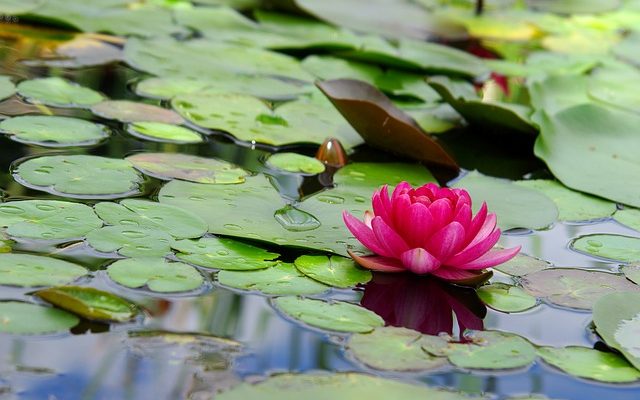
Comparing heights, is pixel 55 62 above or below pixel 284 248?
above

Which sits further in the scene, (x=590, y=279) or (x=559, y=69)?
(x=559, y=69)

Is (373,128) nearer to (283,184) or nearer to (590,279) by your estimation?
(283,184)

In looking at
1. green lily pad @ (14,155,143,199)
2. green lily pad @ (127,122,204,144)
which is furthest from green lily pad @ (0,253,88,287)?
green lily pad @ (127,122,204,144)

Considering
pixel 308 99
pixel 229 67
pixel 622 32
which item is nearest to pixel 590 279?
pixel 308 99

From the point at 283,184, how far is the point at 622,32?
8.72 feet

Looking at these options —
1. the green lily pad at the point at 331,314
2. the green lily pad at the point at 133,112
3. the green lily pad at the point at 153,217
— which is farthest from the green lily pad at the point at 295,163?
the green lily pad at the point at 331,314

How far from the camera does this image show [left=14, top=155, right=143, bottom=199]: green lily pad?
6.01 feet

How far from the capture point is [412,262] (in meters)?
1.65

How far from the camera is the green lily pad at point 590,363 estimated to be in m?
1.39

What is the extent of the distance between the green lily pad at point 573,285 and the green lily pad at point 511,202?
24 cm

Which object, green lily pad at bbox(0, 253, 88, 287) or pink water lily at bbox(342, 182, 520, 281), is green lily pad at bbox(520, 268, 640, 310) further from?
green lily pad at bbox(0, 253, 88, 287)

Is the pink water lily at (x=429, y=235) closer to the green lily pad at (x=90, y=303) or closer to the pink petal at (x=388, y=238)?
the pink petal at (x=388, y=238)

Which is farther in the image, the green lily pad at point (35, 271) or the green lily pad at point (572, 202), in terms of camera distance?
the green lily pad at point (572, 202)

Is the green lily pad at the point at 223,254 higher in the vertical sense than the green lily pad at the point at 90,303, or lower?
higher
